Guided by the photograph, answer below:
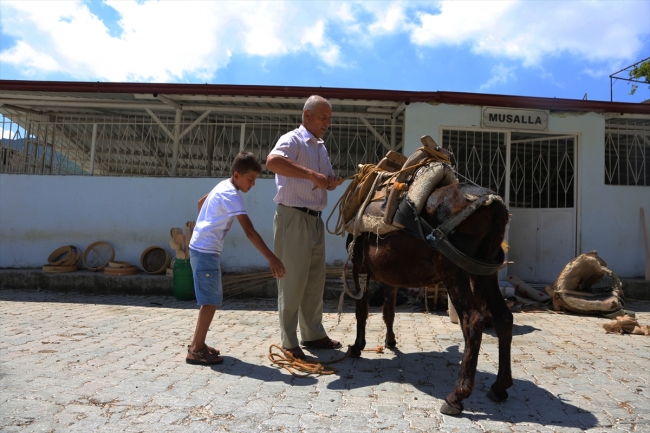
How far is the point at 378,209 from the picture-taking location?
3793 millimetres

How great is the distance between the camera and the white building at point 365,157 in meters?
8.11

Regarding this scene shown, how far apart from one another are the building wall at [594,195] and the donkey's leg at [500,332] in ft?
16.8

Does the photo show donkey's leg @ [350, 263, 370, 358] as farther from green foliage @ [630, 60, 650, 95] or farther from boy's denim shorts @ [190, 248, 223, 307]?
green foliage @ [630, 60, 650, 95]

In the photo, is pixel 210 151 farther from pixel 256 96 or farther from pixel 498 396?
pixel 498 396

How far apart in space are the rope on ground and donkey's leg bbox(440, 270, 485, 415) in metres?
1.09

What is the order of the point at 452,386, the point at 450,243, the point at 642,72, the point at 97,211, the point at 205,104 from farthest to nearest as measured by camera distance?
the point at 642,72 → the point at 205,104 → the point at 97,211 → the point at 452,386 → the point at 450,243

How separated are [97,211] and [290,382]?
648 cm

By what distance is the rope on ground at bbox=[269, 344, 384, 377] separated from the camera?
3.71m

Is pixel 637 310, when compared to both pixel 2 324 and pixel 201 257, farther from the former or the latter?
pixel 2 324

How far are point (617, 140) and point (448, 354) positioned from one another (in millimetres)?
7072

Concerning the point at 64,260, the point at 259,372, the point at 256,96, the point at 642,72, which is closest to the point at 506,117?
the point at 256,96

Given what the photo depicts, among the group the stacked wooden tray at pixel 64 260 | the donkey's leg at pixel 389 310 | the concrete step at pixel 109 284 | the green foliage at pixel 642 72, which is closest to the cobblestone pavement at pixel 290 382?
the donkey's leg at pixel 389 310

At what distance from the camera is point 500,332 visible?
3.18 m

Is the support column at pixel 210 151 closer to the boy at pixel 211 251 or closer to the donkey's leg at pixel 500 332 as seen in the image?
the boy at pixel 211 251
